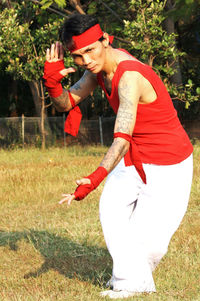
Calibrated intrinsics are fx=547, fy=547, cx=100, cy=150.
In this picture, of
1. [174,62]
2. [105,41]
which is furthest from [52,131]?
[105,41]

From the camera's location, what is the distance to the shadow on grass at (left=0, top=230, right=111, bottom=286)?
5.42 metres

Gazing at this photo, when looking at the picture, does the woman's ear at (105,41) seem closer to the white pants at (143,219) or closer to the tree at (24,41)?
the white pants at (143,219)

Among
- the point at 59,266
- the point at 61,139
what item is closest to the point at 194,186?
the point at 59,266

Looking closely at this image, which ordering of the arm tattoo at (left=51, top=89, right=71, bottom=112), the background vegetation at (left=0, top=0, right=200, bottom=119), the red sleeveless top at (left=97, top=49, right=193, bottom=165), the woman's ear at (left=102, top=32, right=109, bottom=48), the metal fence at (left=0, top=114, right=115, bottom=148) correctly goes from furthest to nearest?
the metal fence at (left=0, top=114, right=115, bottom=148), the background vegetation at (left=0, top=0, right=200, bottom=119), the arm tattoo at (left=51, top=89, right=71, bottom=112), the red sleeveless top at (left=97, top=49, right=193, bottom=165), the woman's ear at (left=102, top=32, right=109, bottom=48)

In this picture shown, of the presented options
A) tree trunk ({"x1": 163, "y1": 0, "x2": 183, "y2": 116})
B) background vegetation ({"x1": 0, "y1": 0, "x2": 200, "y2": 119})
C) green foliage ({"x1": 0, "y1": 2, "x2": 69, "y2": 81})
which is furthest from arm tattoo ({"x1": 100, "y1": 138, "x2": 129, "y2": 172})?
green foliage ({"x1": 0, "y1": 2, "x2": 69, "y2": 81})

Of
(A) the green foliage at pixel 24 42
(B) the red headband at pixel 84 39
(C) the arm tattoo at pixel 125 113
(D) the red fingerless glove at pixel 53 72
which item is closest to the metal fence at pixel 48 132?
(A) the green foliage at pixel 24 42

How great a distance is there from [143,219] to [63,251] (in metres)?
2.12

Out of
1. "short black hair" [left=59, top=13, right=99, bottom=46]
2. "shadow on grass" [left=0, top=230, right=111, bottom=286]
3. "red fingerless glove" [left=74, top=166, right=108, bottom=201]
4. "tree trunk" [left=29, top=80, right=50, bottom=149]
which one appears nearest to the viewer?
"red fingerless glove" [left=74, top=166, right=108, bottom=201]

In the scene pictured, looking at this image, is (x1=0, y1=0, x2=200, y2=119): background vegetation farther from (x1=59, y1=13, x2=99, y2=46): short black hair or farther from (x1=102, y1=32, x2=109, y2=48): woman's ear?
(x1=59, y1=13, x2=99, y2=46): short black hair

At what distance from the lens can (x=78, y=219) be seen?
781 cm

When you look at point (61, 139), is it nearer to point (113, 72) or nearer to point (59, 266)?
point (59, 266)

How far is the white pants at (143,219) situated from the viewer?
14.3ft

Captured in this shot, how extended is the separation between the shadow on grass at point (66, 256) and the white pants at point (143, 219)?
57 cm

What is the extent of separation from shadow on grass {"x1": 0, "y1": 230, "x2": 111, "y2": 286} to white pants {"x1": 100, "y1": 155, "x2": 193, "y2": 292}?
1.86 ft
